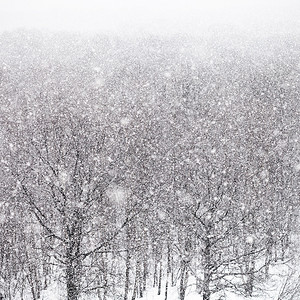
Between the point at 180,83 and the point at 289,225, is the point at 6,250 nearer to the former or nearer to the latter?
the point at 289,225

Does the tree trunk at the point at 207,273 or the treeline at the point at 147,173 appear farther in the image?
the treeline at the point at 147,173

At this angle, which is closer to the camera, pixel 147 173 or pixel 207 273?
pixel 207 273

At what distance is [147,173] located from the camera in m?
25.9

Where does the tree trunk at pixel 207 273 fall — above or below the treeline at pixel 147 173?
below

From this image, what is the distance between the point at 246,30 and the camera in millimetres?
66625

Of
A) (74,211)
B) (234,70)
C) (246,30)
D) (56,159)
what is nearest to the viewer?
(74,211)

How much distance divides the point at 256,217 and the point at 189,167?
561 centimetres

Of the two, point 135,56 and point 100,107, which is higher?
point 135,56

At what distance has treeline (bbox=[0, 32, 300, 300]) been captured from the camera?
58.2 feet

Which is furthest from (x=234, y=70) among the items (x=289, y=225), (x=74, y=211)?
(x=74, y=211)

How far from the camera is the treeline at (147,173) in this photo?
17734mm

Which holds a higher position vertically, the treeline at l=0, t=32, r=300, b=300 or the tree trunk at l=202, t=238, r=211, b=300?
the treeline at l=0, t=32, r=300, b=300

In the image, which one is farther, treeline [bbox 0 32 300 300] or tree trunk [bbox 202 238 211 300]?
treeline [bbox 0 32 300 300]

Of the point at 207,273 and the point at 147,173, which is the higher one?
the point at 147,173
